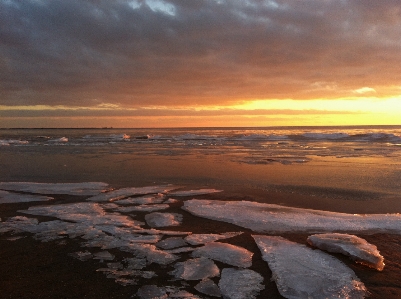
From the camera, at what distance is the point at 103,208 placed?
7.23 metres

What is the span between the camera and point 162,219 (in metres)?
6.38

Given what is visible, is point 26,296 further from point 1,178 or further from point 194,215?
point 1,178

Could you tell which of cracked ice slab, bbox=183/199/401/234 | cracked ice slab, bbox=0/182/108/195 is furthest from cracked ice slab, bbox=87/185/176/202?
cracked ice slab, bbox=183/199/401/234

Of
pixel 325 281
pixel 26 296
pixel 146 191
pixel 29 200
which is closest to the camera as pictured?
pixel 26 296

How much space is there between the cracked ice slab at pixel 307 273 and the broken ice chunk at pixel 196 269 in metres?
0.74

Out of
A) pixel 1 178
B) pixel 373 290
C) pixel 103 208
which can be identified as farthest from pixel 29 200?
pixel 373 290

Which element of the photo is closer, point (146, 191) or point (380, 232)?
point (380, 232)

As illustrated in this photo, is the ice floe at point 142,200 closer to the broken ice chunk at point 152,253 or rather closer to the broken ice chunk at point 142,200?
the broken ice chunk at point 142,200

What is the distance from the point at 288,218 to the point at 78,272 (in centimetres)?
387

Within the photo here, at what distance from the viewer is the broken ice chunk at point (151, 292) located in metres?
3.53

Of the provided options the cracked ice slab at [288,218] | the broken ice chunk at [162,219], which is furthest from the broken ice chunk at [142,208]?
the cracked ice slab at [288,218]

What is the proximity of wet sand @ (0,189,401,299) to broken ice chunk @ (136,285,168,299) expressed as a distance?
0.07 m

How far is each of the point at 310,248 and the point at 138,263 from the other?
2.47 metres

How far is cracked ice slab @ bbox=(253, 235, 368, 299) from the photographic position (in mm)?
3668
